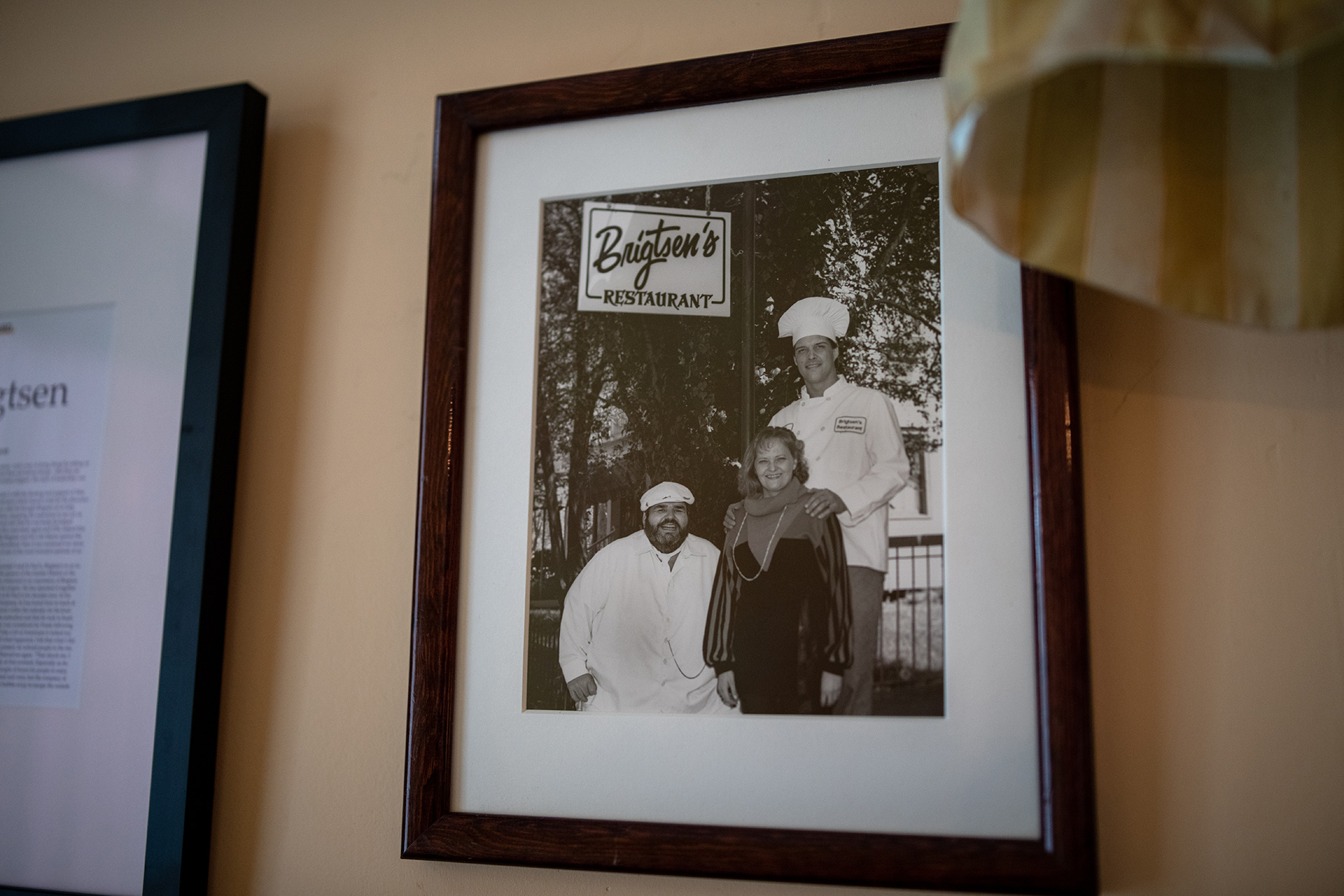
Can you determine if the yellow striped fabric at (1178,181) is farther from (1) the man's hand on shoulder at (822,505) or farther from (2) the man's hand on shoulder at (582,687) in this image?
(2) the man's hand on shoulder at (582,687)

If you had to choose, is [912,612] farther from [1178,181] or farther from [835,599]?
[1178,181]

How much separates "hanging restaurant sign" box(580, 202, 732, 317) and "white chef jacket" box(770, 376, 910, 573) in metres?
0.12

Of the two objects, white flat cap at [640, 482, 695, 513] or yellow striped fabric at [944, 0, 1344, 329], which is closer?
yellow striped fabric at [944, 0, 1344, 329]

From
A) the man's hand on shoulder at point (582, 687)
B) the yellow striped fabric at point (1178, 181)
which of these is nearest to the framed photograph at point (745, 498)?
the man's hand on shoulder at point (582, 687)

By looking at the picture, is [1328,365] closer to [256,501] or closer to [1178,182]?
[1178,182]

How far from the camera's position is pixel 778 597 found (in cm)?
73

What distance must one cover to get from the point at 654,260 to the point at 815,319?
16cm

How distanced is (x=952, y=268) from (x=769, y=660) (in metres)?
0.37

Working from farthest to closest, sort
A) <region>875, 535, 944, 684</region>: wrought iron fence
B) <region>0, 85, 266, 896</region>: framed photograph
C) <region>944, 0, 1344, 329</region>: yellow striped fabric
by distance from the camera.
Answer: <region>0, 85, 266, 896</region>: framed photograph < <region>875, 535, 944, 684</region>: wrought iron fence < <region>944, 0, 1344, 329</region>: yellow striped fabric

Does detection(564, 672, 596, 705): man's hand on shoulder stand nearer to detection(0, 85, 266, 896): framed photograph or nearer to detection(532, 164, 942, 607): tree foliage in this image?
detection(532, 164, 942, 607): tree foliage

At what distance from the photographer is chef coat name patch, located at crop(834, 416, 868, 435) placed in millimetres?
735

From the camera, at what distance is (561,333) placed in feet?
2.69

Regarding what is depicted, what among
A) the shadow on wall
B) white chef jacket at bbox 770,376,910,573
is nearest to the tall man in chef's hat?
white chef jacket at bbox 770,376,910,573

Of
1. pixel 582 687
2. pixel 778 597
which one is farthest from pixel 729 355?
pixel 582 687
